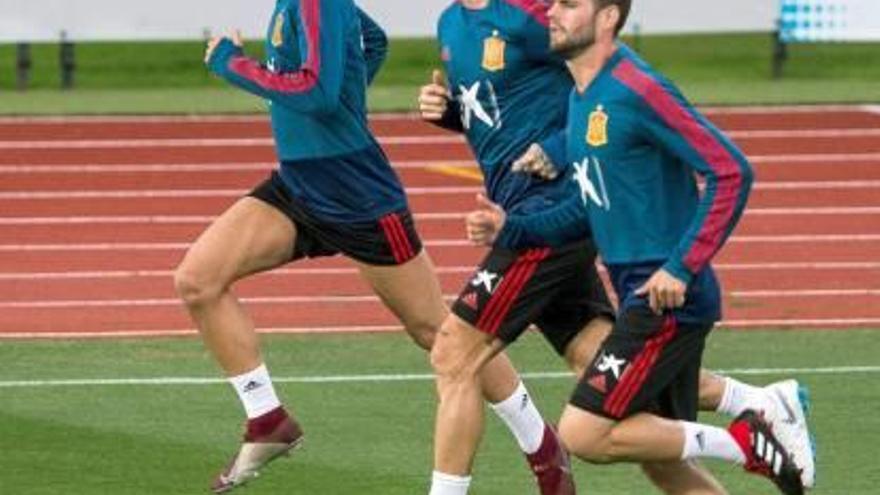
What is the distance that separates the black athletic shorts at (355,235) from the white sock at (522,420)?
0.69 meters

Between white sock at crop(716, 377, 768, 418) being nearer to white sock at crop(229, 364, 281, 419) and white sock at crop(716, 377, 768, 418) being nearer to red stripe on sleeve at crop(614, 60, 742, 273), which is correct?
red stripe on sleeve at crop(614, 60, 742, 273)

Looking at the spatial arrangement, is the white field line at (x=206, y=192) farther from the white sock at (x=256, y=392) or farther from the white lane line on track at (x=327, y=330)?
the white sock at (x=256, y=392)

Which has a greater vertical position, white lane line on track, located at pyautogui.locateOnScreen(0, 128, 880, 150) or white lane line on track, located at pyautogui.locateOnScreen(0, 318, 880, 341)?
white lane line on track, located at pyautogui.locateOnScreen(0, 318, 880, 341)

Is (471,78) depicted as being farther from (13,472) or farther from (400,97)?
(400,97)

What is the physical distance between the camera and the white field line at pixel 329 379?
45.6ft

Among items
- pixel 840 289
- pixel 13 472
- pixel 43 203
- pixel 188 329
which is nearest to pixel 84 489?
pixel 13 472

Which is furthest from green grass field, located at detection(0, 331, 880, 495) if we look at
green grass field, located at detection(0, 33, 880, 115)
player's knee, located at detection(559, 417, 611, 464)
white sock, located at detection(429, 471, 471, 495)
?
green grass field, located at detection(0, 33, 880, 115)

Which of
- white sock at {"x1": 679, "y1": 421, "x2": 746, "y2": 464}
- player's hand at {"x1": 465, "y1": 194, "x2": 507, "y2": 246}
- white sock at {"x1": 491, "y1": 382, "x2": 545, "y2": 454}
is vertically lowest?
white sock at {"x1": 491, "y1": 382, "x2": 545, "y2": 454}

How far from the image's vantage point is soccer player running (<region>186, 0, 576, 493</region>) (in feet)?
36.1

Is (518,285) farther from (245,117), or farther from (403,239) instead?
(245,117)

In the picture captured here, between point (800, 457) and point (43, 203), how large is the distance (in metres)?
11.7

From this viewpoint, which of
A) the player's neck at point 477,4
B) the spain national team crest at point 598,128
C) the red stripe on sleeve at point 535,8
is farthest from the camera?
the player's neck at point 477,4

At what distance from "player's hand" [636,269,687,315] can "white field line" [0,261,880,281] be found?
347 inches

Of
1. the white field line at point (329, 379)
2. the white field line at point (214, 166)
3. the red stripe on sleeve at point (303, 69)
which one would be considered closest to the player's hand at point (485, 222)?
the red stripe on sleeve at point (303, 69)
